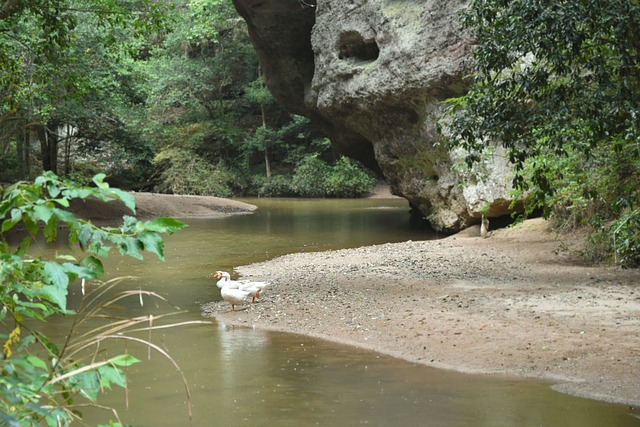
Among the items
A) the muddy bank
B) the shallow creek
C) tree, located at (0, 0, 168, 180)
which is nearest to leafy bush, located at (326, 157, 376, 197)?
tree, located at (0, 0, 168, 180)

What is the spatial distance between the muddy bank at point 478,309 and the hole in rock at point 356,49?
7.60 metres

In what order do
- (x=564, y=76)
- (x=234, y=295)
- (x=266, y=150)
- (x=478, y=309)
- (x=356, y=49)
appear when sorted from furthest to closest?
1. (x=266, y=150)
2. (x=356, y=49)
3. (x=234, y=295)
4. (x=478, y=309)
5. (x=564, y=76)

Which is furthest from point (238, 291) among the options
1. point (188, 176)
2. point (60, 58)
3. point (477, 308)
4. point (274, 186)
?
point (274, 186)

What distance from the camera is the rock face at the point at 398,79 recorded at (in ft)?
63.3

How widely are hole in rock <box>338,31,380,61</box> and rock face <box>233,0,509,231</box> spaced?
0.03m

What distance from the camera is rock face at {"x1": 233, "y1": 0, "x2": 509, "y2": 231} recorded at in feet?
63.3

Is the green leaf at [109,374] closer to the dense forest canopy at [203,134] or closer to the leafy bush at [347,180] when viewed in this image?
the dense forest canopy at [203,134]

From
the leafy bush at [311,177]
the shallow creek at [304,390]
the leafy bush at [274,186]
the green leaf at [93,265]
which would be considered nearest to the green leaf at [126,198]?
the green leaf at [93,265]

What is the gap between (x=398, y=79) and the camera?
20.3 metres

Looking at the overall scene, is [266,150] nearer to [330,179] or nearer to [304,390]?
[330,179]

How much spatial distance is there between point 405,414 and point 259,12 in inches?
799

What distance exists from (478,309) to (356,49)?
43.2 ft

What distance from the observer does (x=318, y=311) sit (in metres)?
11.2

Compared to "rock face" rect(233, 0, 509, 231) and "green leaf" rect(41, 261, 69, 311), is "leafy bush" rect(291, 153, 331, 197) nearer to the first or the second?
"rock face" rect(233, 0, 509, 231)
